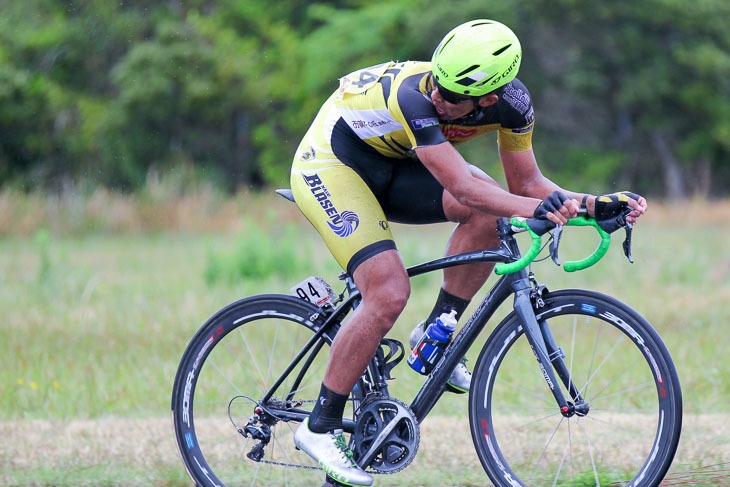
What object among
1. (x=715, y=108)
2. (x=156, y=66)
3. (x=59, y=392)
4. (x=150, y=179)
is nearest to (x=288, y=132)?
(x=156, y=66)

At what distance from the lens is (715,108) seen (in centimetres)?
2938

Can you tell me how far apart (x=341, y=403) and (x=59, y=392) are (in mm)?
3416

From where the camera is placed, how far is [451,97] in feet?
12.8

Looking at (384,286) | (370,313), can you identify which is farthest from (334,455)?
(384,286)

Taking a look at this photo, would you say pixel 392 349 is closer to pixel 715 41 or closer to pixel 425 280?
pixel 425 280

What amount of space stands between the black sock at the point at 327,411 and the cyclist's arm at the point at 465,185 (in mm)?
1033

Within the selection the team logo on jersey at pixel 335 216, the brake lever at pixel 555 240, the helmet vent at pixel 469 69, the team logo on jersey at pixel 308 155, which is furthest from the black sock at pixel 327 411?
the helmet vent at pixel 469 69

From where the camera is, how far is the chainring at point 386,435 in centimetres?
411

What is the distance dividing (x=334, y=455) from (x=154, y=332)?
544 cm

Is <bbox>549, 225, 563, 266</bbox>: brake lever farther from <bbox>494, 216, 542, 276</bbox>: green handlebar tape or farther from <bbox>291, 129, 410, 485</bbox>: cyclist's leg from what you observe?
<bbox>291, 129, 410, 485</bbox>: cyclist's leg

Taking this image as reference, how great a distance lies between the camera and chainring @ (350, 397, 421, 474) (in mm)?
4105

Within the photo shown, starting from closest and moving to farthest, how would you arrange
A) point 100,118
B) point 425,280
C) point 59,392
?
1. point 59,392
2. point 425,280
3. point 100,118

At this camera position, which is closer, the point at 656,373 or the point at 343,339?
the point at 656,373

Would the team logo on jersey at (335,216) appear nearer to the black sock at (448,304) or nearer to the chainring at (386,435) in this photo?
the black sock at (448,304)
